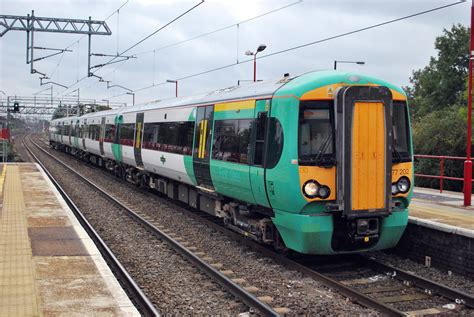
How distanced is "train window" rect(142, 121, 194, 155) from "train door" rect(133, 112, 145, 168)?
19.4 inches

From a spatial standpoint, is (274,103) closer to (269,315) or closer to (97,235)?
(269,315)

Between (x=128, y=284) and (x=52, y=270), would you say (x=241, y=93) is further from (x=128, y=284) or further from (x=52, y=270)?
(x=52, y=270)

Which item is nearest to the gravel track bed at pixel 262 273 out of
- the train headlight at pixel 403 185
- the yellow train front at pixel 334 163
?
the yellow train front at pixel 334 163

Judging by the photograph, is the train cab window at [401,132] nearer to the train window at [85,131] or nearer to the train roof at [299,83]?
the train roof at [299,83]

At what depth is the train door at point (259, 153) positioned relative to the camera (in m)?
8.39

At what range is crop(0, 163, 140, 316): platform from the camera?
19.3 feet

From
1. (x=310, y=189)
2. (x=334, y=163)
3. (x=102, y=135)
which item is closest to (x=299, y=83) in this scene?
(x=334, y=163)

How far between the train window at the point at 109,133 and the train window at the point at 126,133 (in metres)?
1.46

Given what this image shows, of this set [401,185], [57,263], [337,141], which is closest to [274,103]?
[337,141]

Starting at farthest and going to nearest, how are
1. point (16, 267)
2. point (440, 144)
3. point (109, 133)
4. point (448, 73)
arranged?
point (448, 73)
point (440, 144)
point (109, 133)
point (16, 267)

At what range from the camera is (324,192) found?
7664 mm

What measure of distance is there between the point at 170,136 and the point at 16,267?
677 cm

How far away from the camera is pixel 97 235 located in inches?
421

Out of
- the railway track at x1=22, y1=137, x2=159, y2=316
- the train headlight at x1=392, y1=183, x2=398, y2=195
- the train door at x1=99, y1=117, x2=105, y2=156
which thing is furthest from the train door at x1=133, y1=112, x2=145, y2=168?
the train headlight at x1=392, y1=183, x2=398, y2=195
